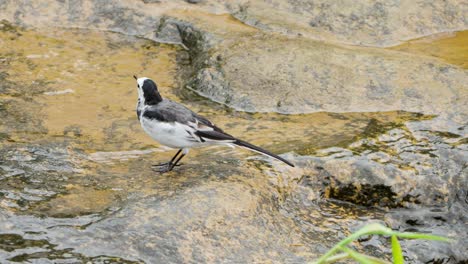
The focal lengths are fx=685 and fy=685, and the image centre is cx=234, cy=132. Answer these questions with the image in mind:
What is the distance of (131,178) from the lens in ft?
17.6

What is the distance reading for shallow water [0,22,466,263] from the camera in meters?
4.41

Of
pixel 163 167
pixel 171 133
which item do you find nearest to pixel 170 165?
pixel 163 167

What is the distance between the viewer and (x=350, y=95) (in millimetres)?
7648

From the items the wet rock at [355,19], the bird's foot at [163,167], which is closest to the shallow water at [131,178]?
Answer: the bird's foot at [163,167]

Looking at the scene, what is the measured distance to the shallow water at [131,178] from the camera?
4.41 metres

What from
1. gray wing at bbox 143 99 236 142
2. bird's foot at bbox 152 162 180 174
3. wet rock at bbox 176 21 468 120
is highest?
gray wing at bbox 143 99 236 142

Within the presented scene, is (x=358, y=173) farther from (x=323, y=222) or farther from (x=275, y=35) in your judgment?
(x=275, y=35)

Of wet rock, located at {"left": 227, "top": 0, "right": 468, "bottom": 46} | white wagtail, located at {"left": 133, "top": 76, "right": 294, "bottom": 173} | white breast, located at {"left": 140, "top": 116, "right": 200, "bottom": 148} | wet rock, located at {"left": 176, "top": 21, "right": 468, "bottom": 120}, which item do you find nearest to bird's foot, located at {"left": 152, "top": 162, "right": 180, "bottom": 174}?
white wagtail, located at {"left": 133, "top": 76, "right": 294, "bottom": 173}

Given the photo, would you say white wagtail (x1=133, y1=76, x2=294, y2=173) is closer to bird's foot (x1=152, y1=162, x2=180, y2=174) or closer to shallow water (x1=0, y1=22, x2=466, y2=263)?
bird's foot (x1=152, y1=162, x2=180, y2=174)

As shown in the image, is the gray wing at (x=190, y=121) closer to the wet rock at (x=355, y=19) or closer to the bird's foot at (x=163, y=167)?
the bird's foot at (x=163, y=167)

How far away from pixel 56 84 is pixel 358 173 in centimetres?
368

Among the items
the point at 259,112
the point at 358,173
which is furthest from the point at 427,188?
the point at 259,112

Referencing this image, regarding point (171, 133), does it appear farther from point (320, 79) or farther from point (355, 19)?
point (355, 19)

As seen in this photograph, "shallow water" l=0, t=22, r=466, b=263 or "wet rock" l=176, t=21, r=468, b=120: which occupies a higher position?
"wet rock" l=176, t=21, r=468, b=120
